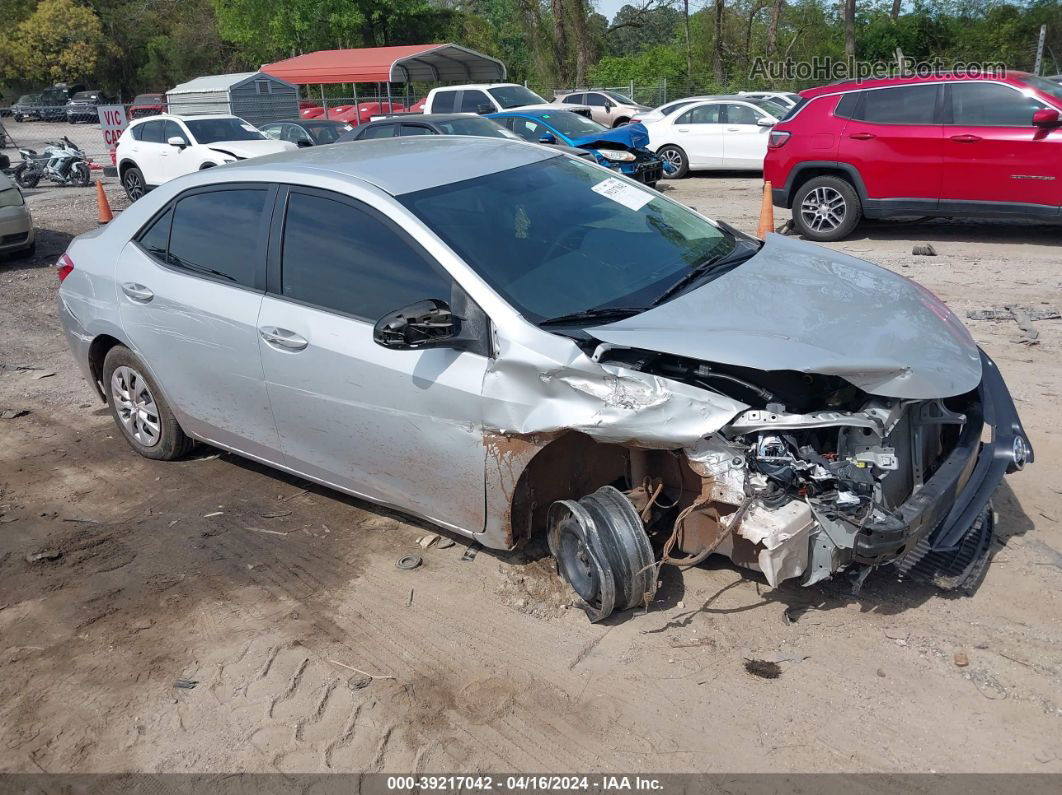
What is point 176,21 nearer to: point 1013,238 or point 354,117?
point 354,117

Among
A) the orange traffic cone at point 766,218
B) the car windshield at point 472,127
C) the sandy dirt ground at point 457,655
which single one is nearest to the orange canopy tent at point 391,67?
the car windshield at point 472,127

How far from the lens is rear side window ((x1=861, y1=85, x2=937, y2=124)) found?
9.73m

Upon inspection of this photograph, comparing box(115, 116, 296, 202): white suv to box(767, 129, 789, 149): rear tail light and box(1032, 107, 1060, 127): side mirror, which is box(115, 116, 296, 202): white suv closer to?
box(767, 129, 789, 149): rear tail light

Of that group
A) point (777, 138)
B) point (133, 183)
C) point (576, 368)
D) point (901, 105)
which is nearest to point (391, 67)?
point (133, 183)

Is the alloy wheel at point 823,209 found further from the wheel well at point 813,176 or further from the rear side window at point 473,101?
the rear side window at point 473,101

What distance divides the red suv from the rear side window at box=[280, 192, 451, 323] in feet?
25.1

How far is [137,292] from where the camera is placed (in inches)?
194

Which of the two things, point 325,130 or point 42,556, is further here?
point 325,130

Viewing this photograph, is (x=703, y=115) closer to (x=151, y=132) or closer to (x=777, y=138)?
(x=777, y=138)

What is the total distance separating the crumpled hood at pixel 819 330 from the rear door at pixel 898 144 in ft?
20.7

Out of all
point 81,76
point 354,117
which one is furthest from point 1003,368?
point 81,76

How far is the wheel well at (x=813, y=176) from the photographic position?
Answer: 10273 millimetres

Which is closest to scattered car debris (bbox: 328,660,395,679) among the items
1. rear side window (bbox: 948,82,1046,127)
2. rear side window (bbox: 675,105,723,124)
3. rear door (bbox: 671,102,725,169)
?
rear side window (bbox: 948,82,1046,127)

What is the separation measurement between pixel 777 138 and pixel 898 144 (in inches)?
56.0
